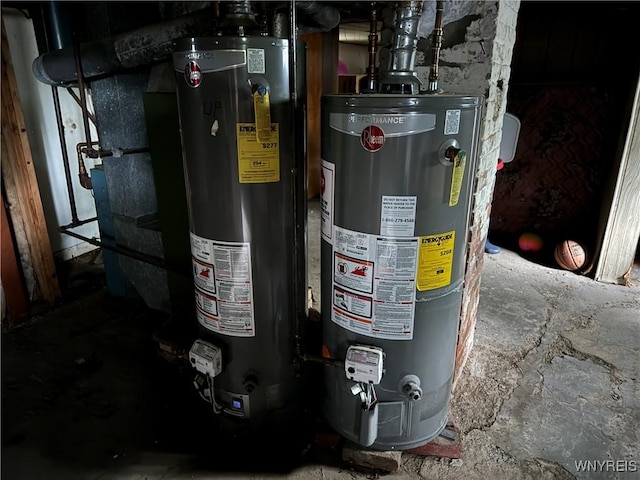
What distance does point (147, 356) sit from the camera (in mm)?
2131

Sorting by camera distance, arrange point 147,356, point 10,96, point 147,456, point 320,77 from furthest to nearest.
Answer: point 320,77
point 10,96
point 147,356
point 147,456

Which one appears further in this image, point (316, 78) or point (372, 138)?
point (316, 78)

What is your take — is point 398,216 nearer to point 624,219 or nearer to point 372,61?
point 372,61

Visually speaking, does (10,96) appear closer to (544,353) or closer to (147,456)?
(147,456)

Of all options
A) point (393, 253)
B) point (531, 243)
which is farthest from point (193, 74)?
point (531, 243)

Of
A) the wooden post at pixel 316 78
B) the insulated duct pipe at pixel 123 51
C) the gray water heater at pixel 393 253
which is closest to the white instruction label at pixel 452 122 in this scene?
the gray water heater at pixel 393 253

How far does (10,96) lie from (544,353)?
10.0 feet

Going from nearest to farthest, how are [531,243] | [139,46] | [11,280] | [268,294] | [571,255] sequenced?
[268,294], [139,46], [11,280], [571,255], [531,243]

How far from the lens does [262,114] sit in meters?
1.23

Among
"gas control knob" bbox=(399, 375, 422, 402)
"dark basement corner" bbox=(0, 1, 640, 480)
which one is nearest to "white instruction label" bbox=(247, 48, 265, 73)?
"dark basement corner" bbox=(0, 1, 640, 480)

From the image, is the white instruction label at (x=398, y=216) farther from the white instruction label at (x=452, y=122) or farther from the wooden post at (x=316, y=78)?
the wooden post at (x=316, y=78)

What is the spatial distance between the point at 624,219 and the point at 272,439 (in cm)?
265

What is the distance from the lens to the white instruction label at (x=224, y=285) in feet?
4.49

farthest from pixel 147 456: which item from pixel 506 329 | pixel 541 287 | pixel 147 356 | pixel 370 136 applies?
pixel 541 287
